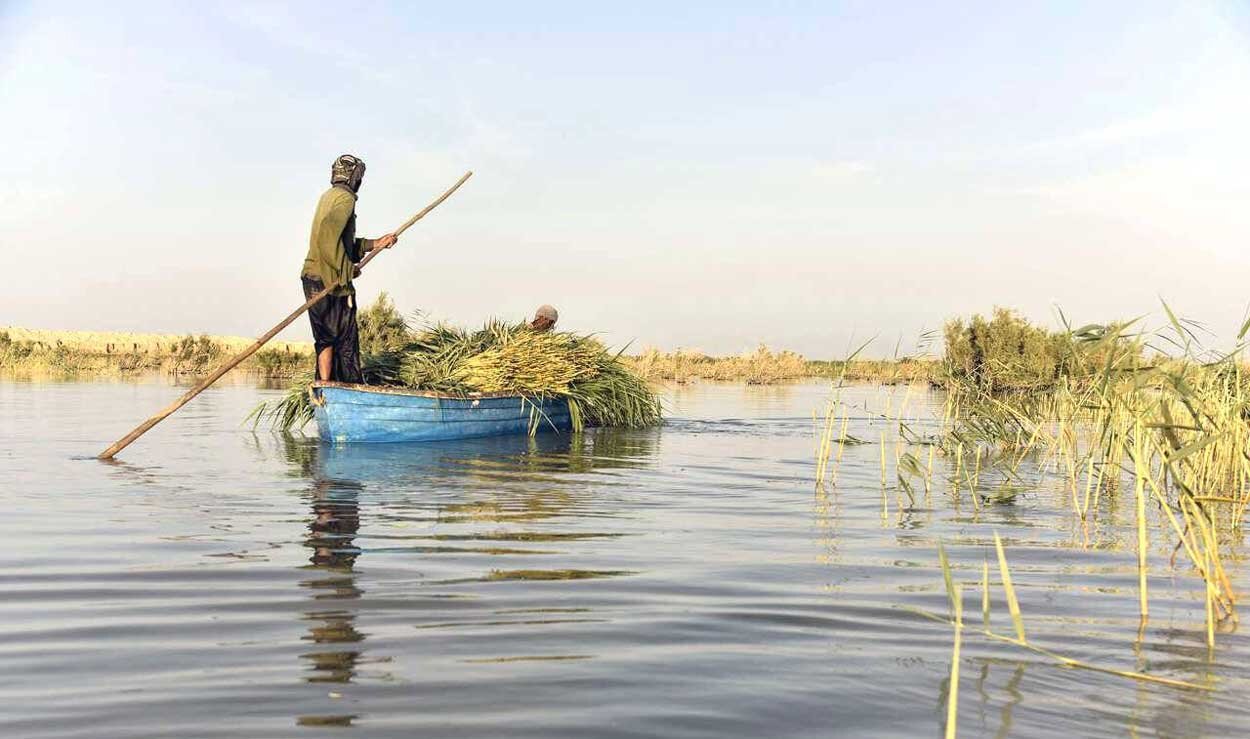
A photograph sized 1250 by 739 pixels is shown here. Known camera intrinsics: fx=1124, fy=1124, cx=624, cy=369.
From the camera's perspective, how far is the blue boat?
11266 mm

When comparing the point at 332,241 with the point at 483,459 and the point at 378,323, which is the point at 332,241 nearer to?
the point at 483,459

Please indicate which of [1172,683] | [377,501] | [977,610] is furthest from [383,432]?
[1172,683]

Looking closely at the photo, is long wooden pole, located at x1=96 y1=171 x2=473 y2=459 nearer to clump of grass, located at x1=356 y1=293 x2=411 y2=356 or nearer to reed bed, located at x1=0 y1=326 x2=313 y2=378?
clump of grass, located at x1=356 y1=293 x2=411 y2=356

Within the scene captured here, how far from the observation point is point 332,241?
430 inches

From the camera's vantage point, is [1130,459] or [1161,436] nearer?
[1161,436]

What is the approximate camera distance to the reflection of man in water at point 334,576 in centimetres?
318

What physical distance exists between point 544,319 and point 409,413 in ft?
9.43

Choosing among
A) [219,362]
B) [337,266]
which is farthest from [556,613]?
[219,362]

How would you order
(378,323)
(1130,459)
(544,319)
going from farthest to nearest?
(378,323) < (544,319) < (1130,459)

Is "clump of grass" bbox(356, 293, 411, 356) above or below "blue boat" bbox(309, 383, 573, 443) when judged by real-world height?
above

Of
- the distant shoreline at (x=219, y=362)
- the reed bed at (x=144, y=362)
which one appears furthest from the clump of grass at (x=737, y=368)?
the reed bed at (x=144, y=362)

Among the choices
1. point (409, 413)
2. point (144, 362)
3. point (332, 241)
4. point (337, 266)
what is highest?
point (332, 241)

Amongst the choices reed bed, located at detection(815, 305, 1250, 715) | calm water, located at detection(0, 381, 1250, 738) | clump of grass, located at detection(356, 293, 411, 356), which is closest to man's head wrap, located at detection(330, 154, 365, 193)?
calm water, located at detection(0, 381, 1250, 738)

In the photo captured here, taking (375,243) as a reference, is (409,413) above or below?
below
